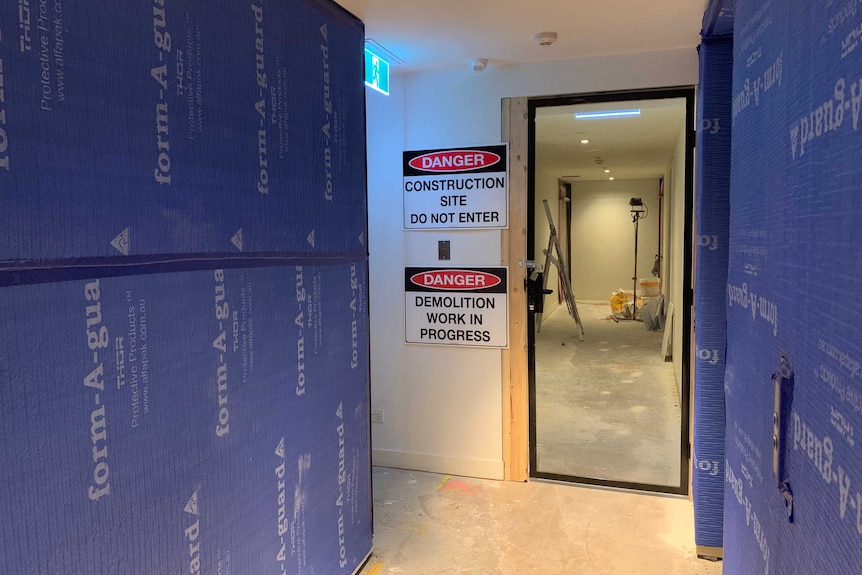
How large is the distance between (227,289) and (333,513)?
1.09 metres

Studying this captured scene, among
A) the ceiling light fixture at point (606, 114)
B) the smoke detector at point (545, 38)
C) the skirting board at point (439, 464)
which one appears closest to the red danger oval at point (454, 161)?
the smoke detector at point (545, 38)

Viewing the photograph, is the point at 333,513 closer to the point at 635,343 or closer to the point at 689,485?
the point at 689,485

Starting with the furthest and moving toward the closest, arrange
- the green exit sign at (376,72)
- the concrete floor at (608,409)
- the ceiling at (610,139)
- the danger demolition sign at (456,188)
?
1. the ceiling at (610,139)
2. the concrete floor at (608,409)
3. the danger demolition sign at (456,188)
4. the green exit sign at (376,72)

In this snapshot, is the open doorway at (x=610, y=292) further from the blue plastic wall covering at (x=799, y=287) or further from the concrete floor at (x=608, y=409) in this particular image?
the blue plastic wall covering at (x=799, y=287)

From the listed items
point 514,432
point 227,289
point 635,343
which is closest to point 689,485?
point 514,432

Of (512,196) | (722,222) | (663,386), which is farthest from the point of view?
(663,386)

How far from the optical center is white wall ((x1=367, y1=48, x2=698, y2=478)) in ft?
11.0

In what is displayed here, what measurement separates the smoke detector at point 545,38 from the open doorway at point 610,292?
1.52 ft

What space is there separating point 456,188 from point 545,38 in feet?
3.09

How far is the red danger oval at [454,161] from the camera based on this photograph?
3.36 meters

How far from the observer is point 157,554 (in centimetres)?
146

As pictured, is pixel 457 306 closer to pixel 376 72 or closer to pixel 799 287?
pixel 376 72

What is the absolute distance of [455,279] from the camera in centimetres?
348

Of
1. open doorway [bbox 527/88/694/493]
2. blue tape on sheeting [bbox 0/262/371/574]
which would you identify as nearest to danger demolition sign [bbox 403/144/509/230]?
open doorway [bbox 527/88/694/493]
